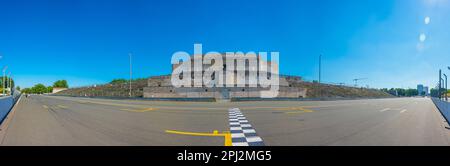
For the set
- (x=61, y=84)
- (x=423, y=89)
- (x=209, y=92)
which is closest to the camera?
(x=209, y=92)

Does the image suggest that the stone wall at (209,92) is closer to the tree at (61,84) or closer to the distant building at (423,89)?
the distant building at (423,89)

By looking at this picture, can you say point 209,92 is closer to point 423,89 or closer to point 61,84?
point 423,89

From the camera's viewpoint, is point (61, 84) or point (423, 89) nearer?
point (423, 89)

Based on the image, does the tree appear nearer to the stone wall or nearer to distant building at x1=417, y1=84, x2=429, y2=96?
the stone wall

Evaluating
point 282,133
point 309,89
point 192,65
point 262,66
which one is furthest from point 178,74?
point 282,133

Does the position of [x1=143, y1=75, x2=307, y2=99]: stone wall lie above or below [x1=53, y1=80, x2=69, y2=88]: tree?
below

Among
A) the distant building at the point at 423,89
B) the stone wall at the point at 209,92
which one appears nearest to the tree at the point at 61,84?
the stone wall at the point at 209,92

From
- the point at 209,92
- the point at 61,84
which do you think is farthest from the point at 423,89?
the point at 61,84

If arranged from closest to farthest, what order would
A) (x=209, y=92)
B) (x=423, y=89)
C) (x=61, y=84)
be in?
(x=209, y=92) < (x=423, y=89) < (x=61, y=84)

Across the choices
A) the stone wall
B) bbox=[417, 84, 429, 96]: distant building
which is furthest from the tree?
bbox=[417, 84, 429, 96]: distant building

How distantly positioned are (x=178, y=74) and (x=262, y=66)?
22496 millimetres
